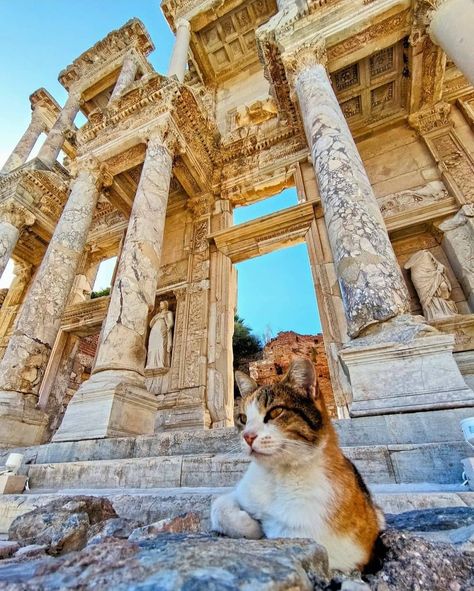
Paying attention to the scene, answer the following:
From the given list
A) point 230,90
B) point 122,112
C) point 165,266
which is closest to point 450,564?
point 165,266

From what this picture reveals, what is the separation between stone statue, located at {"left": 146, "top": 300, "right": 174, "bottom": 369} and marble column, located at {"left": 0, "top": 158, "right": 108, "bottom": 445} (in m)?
2.42

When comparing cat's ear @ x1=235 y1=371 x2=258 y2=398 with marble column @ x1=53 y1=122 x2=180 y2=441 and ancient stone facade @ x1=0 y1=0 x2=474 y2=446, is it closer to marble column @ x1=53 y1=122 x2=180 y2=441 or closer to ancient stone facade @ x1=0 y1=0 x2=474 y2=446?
ancient stone facade @ x1=0 y1=0 x2=474 y2=446

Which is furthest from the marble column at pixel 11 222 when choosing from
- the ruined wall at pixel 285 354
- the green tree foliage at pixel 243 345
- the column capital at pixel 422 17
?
the green tree foliage at pixel 243 345

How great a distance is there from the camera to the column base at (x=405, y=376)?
10.3ft

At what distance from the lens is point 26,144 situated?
14.6 metres

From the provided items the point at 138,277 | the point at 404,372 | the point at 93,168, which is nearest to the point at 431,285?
the point at 404,372

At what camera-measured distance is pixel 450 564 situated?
1.06 meters

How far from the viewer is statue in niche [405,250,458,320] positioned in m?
6.32

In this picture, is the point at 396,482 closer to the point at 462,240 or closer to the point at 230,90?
the point at 462,240

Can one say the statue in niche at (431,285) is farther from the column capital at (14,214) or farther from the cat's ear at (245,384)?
the column capital at (14,214)

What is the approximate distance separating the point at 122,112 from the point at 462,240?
31.6ft

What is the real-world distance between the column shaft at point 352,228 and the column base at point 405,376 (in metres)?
0.49

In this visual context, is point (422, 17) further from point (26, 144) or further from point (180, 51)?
point (26, 144)

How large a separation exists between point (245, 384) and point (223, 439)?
2.43 metres
